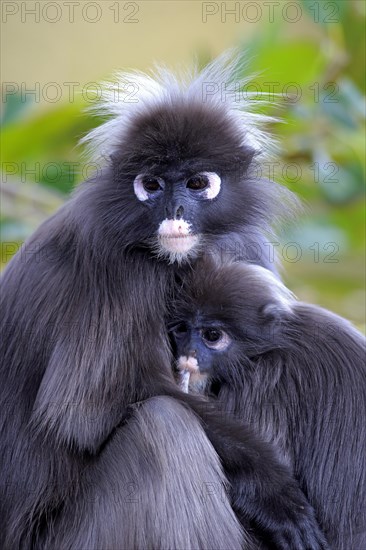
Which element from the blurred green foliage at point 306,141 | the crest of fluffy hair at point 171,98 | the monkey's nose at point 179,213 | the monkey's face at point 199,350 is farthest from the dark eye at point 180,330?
the blurred green foliage at point 306,141

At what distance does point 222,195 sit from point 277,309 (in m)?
0.49

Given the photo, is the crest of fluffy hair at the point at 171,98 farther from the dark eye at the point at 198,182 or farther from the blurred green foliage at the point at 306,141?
the blurred green foliage at the point at 306,141

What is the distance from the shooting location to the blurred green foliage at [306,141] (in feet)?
20.5

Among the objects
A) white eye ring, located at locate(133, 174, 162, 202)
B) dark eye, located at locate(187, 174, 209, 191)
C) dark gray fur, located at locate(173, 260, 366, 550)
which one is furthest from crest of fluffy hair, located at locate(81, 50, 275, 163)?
dark gray fur, located at locate(173, 260, 366, 550)

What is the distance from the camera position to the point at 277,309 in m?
3.81

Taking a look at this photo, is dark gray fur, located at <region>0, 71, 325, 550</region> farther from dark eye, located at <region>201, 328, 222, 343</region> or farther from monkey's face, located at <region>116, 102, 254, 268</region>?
dark eye, located at <region>201, 328, 222, 343</region>

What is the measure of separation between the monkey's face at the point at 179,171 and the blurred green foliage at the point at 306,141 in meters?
2.29

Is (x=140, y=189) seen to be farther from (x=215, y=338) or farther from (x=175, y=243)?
(x=215, y=338)

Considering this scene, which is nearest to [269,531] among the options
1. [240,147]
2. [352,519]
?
[352,519]

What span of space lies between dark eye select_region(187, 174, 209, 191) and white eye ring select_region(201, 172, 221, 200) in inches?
0.5

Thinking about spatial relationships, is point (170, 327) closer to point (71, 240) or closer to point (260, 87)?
point (71, 240)

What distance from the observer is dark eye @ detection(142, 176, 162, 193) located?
373 cm

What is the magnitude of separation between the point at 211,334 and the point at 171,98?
0.93 meters

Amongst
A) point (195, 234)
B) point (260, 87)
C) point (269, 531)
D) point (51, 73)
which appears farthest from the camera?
point (51, 73)
